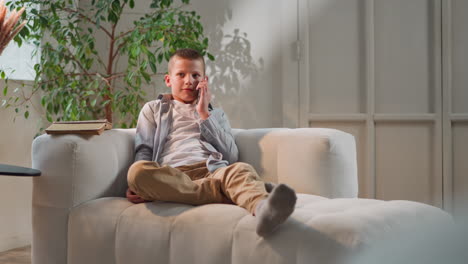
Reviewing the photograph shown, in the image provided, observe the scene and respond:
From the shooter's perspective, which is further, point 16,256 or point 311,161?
point 16,256

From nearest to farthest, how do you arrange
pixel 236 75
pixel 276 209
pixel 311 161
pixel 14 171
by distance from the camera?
pixel 276 209
pixel 14 171
pixel 311 161
pixel 236 75

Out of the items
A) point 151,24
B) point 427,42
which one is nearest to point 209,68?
point 151,24

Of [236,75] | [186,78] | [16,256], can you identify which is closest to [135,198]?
[186,78]

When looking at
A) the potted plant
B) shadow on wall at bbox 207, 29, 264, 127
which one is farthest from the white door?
the potted plant

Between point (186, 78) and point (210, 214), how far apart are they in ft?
2.75

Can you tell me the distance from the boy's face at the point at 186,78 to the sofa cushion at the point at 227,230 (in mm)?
582

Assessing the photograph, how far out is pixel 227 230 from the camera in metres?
1.61

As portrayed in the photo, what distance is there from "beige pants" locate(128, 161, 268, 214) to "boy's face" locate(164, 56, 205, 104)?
1.75ft

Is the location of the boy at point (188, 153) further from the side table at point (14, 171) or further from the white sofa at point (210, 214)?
the side table at point (14, 171)

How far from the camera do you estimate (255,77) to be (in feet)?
11.2

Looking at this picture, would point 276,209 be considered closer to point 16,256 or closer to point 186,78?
point 186,78

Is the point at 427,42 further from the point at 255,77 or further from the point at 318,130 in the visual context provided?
the point at 318,130

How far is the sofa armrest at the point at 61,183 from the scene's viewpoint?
79.0 inches

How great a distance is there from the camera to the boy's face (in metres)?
2.38
